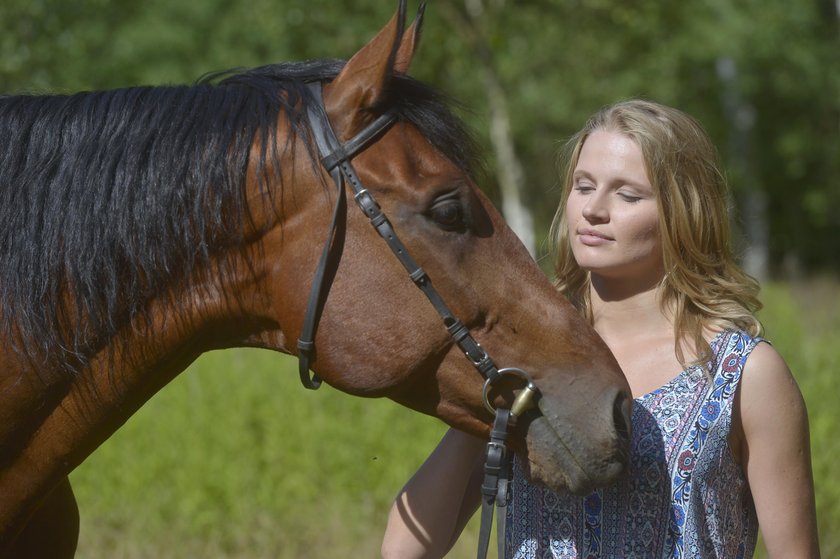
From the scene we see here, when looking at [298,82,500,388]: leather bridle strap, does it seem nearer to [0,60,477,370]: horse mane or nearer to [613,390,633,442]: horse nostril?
[0,60,477,370]: horse mane

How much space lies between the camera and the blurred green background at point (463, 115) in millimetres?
5531

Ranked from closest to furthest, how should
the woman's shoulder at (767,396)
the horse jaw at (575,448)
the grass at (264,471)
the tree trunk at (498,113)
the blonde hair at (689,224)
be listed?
the horse jaw at (575,448) < the woman's shoulder at (767,396) < the blonde hair at (689,224) < the grass at (264,471) < the tree trunk at (498,113)

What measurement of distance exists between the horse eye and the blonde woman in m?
0.36

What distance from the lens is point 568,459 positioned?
76.9 inches

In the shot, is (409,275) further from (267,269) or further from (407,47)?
(407,47)

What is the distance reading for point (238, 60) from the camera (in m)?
20.2

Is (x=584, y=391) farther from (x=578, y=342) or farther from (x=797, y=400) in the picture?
(x=797, y=400)

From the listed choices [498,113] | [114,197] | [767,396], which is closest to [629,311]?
[767,396]

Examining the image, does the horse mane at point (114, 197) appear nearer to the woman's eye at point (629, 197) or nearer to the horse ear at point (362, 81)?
the horse ear at point (362, 81)

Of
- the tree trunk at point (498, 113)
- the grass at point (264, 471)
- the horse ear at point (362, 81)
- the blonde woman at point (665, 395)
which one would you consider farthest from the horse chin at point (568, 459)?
the tree trunk at point (498, 113)

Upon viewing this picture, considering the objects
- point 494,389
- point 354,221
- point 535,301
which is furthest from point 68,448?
point 535,301

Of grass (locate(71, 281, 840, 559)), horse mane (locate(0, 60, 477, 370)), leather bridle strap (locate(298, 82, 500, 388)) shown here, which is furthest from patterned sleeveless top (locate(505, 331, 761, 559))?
grass (locate(71, 281, 840, 559))

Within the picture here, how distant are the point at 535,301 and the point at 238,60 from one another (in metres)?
19.2

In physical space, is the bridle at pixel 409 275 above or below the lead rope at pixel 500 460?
above
